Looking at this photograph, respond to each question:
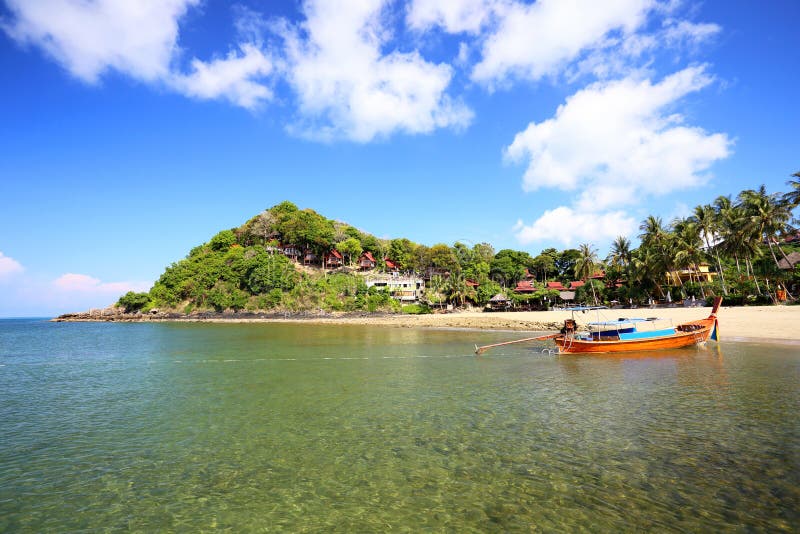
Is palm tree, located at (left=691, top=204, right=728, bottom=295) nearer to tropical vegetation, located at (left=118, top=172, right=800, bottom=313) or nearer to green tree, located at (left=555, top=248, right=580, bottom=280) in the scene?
tropical vegetation, located at (left=118, top=172, right=800, bottom=313)

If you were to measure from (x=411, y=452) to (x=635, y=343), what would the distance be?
22.9m

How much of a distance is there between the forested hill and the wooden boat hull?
6276 cm

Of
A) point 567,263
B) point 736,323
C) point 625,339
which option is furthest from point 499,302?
point 625,339

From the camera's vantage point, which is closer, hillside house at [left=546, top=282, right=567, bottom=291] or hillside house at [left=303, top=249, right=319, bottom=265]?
hillside house at [left=546, top=282, right=567, bottom=291]

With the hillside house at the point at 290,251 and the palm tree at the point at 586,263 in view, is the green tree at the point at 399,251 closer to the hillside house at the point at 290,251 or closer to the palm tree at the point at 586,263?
the hillside house at the point at 290,251

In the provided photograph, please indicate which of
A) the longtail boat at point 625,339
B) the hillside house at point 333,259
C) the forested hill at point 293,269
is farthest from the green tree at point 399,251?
the longtail boat at point 625,339

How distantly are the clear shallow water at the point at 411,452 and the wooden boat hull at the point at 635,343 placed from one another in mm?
6458

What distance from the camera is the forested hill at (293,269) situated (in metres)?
98.1

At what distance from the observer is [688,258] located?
60062 mm

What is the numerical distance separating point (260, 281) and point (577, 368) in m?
90.3

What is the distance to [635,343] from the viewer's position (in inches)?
1052

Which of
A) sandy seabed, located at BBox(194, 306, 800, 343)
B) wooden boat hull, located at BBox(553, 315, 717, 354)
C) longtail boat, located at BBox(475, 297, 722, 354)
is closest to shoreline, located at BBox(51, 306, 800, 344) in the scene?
sandy seabed, located at BBox(194, 306, 800, 343)

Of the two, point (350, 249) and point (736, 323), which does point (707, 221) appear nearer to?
point (736, 323)

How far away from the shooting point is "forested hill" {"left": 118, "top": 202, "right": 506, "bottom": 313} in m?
98.1
